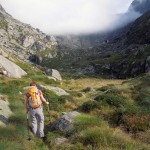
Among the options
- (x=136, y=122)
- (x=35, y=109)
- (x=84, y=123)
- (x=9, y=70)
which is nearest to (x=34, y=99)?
(x=35, y=109)

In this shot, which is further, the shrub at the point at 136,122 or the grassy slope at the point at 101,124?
the shrub at the point at 136,122

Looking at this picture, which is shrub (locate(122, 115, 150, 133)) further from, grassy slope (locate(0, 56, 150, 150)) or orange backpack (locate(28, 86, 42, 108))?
orange backpack (locate(28, 86, 42, 108))

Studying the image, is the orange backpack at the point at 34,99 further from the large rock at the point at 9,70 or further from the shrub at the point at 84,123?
the large rock at the point at 9,70

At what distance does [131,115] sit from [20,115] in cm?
663

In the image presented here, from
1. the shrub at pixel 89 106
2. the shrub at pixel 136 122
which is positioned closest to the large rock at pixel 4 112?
the shrub at pixel 89 106

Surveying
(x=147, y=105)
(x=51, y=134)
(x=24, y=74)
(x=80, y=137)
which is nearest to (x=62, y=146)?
(x=80, y=137)

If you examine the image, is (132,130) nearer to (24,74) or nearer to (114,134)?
(114,134)

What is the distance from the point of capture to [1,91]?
2761 cm

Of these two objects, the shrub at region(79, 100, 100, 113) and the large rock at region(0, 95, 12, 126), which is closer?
the large rock at region(0, 95, 12, 126)

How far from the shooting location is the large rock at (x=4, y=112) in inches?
720

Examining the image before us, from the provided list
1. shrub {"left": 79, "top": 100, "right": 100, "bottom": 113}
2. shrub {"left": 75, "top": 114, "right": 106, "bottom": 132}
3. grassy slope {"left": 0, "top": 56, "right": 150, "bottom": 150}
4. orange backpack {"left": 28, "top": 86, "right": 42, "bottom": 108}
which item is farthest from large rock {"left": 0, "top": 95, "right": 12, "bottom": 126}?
shrub {"left": 79, "top": 100, "right": 100, "bottom": 113}

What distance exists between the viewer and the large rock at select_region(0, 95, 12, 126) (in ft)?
60.0

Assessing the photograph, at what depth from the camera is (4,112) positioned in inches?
800

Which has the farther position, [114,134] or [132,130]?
[132,130]
